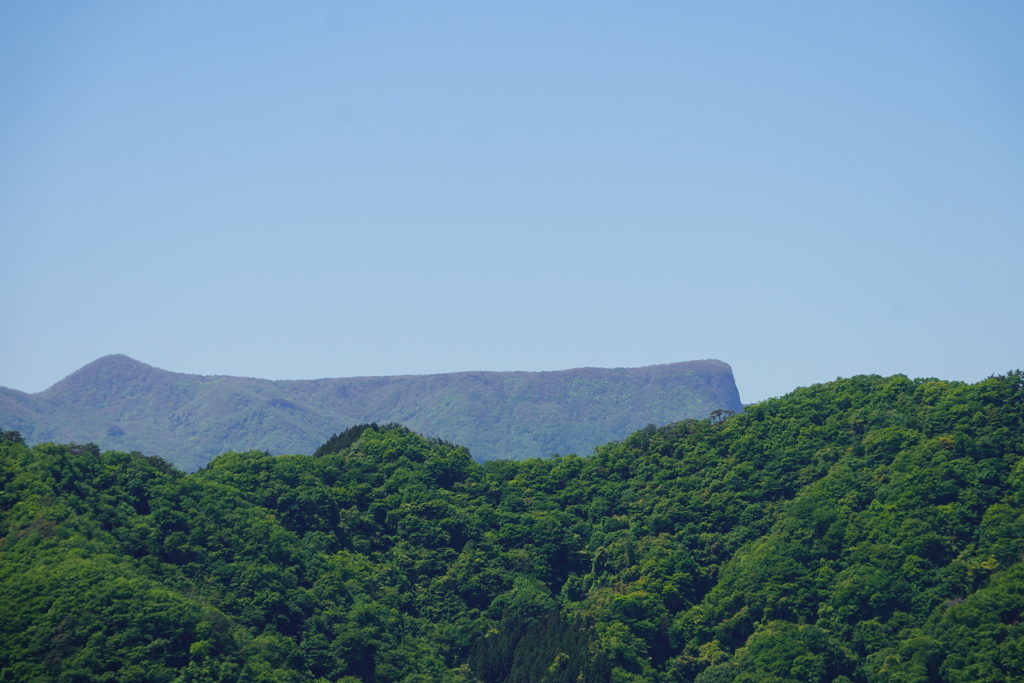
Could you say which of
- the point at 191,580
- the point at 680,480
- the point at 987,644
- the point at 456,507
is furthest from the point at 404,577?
the point at 987,644

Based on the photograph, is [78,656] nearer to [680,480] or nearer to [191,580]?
[191,580]

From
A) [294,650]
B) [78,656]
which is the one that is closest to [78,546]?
[78,656]

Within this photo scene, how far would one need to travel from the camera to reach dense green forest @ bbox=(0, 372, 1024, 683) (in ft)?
223

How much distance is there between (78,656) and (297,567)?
1891 cm

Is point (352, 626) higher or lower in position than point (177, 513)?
lower

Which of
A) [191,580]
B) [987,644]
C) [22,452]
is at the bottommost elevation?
[987,644]

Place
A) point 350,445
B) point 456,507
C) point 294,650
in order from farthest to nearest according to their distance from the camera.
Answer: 1. point 350,445
2. point 456,507
3. point 294,650

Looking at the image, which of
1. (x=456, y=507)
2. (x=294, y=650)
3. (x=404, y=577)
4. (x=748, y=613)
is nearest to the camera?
(x=294, y=650)

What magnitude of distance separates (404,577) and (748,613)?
1007 inches

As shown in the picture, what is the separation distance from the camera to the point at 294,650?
240 ft

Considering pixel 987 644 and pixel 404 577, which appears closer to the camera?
pixel 987 644

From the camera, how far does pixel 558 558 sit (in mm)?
91438

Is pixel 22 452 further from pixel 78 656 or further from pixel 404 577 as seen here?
pixel 404 577

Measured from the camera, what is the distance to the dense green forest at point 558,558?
68062 millimetres
